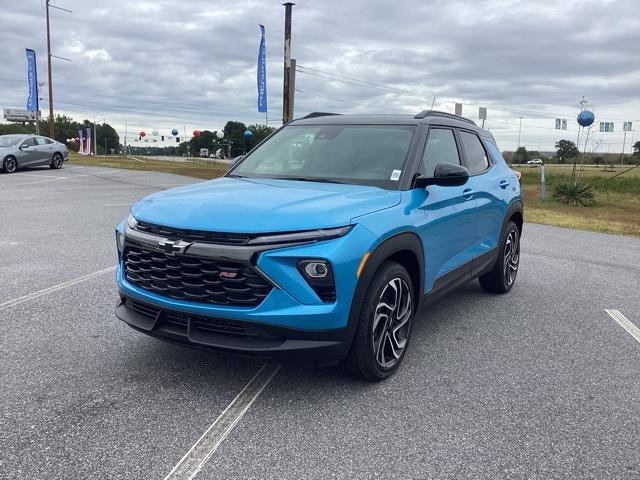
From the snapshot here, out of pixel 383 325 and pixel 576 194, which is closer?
pixel 383 325

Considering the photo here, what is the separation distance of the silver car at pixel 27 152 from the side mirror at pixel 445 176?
22212 millimetres

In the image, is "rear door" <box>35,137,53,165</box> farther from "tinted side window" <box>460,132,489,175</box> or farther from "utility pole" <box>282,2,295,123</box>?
"tinted side window" <box>460,132,489,175</box>

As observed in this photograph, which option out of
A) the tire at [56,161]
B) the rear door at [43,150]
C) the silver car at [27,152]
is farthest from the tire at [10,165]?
the tire at [56,161]

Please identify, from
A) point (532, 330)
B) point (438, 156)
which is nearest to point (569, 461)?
point (532, 330)

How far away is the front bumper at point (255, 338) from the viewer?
311 cm

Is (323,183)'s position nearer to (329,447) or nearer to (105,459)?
(329,447)

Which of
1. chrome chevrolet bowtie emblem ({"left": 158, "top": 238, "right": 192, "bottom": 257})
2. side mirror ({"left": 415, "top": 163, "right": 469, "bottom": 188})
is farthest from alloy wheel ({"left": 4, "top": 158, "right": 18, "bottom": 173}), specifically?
side mirror ({"left": 415, "top": 163, "right": 469, "bottom": 188})

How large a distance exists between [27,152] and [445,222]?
23295 millimetres

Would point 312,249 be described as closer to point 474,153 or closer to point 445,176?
point 445,176

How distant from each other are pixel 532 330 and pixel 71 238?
6.76 metres

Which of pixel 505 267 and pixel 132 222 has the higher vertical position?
pixel 132 222

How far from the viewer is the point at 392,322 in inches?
148

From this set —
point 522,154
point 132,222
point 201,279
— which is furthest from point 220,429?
point 522,154

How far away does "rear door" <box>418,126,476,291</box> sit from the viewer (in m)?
4.14
